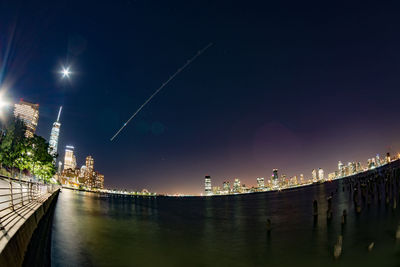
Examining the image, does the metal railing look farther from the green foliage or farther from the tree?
the tree

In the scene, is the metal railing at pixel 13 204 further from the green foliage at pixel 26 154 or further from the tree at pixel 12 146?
the tree at pixel 12 146

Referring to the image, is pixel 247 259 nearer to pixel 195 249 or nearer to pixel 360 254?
pixel 195 249

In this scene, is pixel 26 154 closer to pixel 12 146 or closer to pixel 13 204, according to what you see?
pixel 12 146

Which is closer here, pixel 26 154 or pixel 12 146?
pixel 26 154

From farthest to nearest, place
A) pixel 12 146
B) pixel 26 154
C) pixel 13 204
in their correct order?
pixel 12 146
pixel 26 154
pixel 13 204

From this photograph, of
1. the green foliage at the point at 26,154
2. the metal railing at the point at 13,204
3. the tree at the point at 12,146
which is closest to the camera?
the metal railing at the point at 13,204

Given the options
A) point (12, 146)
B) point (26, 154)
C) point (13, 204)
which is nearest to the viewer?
point (13, 204)

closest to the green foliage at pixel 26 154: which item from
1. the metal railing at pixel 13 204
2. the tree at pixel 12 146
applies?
the tree at pixel 12 146

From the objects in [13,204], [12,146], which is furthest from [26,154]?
[13,204]

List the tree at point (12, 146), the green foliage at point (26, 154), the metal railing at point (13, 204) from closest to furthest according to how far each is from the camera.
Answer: the metal railing at point (13, 204), the tree at point (12, 146), the green foliage at point (26, 154)

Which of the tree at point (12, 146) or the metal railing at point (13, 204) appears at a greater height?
the tree at point (12, 146)

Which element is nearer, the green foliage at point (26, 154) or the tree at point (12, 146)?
the tree at point (12, 146)
